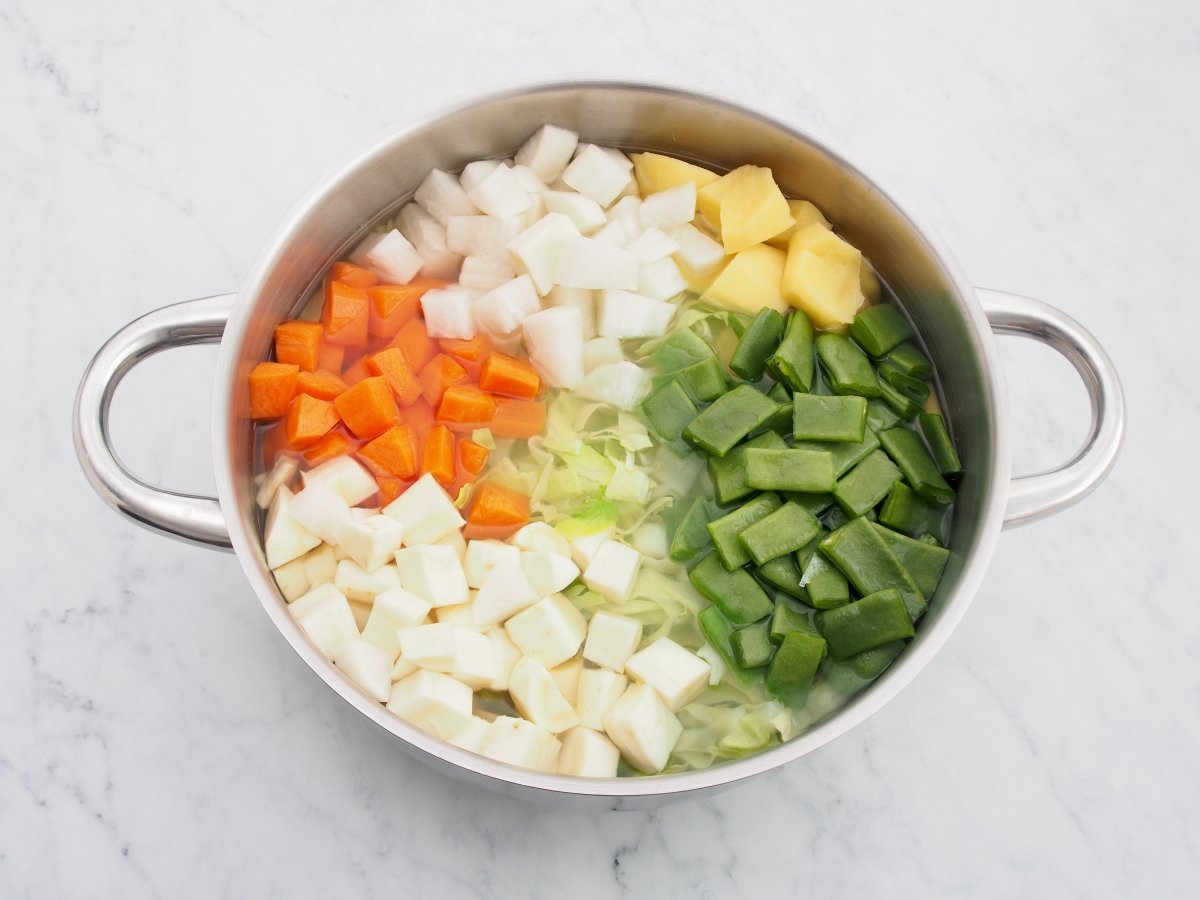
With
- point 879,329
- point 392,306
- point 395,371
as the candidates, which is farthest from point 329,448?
point 879,329

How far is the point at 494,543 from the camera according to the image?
1.76 m

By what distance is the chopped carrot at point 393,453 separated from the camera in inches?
70.9

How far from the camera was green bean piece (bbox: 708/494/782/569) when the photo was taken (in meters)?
1.74

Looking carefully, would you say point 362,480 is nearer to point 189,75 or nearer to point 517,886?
point 517,886

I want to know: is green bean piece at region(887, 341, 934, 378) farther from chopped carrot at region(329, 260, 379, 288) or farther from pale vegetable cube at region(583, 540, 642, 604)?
chopped carrot at region(329, 260, 379, 288)

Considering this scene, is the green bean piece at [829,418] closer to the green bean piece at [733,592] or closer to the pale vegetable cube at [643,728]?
the green bean piece at [733,592]

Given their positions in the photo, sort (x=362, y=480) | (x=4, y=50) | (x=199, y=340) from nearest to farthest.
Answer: (x=199, y=340)
(x=362, y=480)
(x=4, y=50)

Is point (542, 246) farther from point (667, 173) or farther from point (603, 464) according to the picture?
point (603, 464)

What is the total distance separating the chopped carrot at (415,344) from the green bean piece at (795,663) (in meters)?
0.78

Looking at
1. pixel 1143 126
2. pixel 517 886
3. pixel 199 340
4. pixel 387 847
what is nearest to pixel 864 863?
pixel 517 886

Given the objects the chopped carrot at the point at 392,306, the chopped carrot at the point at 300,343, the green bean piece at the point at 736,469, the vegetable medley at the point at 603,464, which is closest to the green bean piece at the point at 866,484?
the vegetable medley at the point at 603,464

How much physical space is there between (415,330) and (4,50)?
115 centimetres

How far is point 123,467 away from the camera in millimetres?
1525

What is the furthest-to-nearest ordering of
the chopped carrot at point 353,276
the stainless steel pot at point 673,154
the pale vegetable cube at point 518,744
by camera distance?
the chopped carrot at point 353,276 < the pale vegetable cube at point 518,744 < the stainless steel pot at point 673,154
